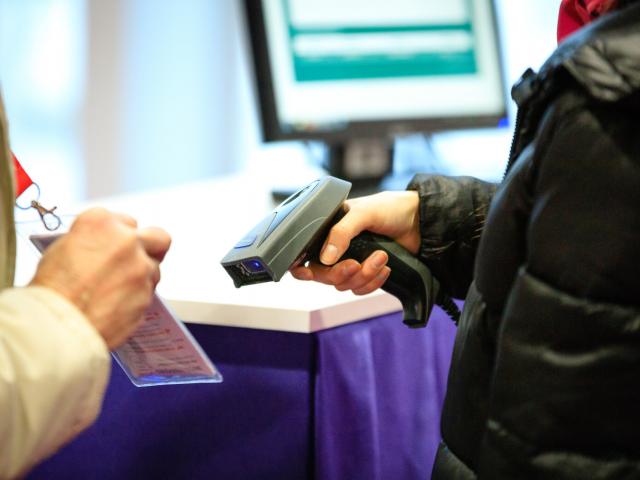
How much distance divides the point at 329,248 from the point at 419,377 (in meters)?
0.31

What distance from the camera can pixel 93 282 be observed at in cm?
62

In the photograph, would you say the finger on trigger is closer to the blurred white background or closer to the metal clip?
the metal clip

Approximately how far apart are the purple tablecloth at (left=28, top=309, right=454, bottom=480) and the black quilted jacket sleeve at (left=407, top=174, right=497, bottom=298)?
0.44 ft

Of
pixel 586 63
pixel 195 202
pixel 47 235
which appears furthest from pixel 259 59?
pixel 586 63

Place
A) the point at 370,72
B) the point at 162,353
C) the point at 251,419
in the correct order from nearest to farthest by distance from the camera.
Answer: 1. the point at 162,353
2. the point at 251,419
3. the point at 370,72

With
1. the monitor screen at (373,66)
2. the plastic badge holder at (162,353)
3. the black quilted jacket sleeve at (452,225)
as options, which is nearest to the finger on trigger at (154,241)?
the plastic badge holder at (162,353)

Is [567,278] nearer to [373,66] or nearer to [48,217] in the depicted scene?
[48,217]

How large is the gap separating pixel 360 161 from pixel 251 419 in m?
0.81

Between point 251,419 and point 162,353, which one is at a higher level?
point 162,353

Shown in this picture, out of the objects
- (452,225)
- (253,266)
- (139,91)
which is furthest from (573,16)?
(139,91)

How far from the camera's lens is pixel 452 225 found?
1.00m

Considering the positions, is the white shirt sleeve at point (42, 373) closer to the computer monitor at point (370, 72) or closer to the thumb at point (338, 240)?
the thumb at point (338, 240)

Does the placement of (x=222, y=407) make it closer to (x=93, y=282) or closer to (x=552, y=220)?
(x=93, y=282)

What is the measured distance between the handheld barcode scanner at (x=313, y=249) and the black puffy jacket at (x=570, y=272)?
244 mm
